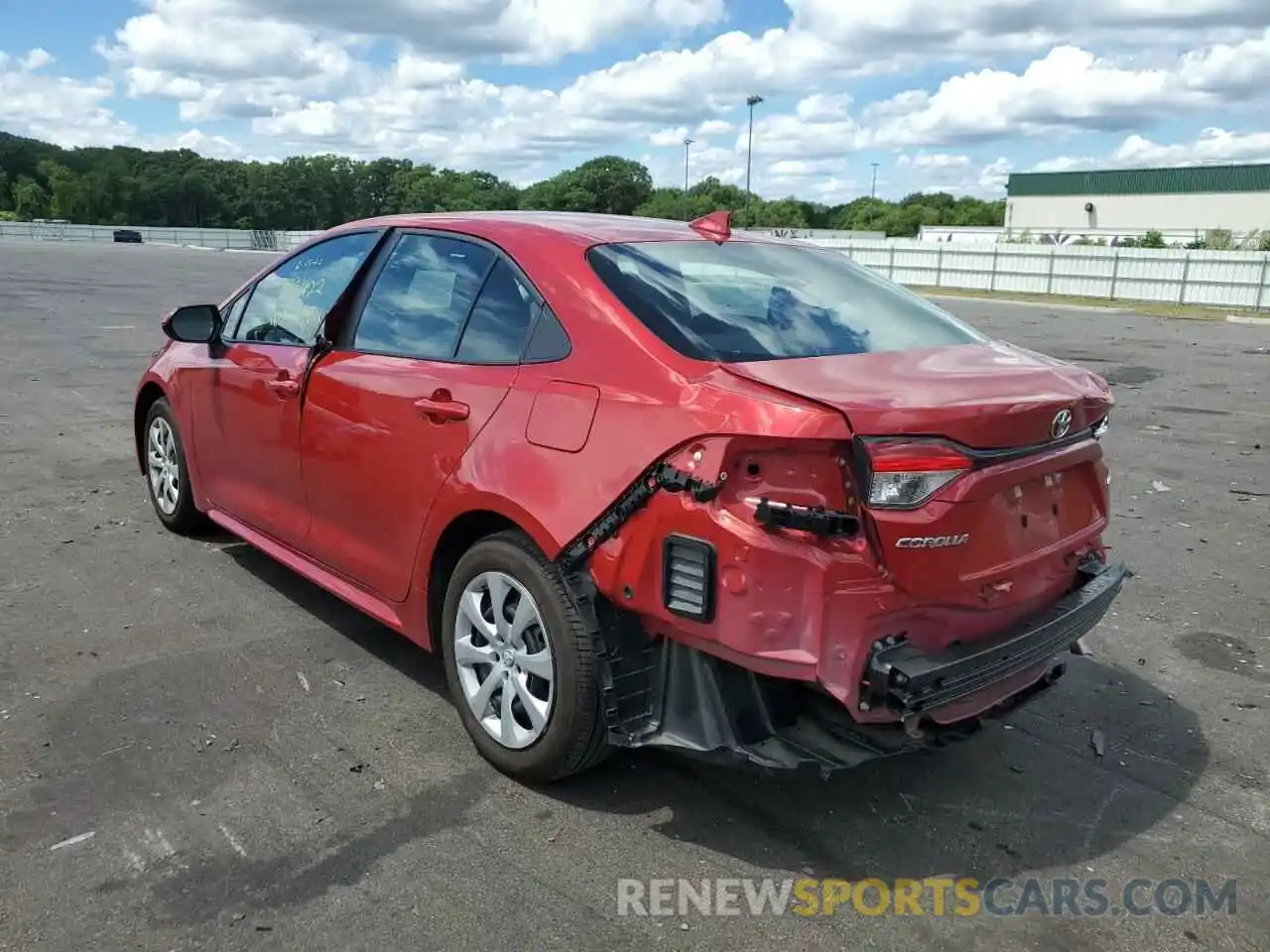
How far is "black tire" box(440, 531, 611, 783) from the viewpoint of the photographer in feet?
9.96

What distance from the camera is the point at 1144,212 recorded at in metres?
73.4

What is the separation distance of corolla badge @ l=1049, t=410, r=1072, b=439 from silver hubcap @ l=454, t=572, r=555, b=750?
1589mm

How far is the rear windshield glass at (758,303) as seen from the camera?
3.15 metres

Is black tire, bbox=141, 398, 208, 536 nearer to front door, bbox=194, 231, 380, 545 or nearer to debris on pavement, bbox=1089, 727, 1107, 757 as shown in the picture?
front door, bbox=194, 231, 380, 545

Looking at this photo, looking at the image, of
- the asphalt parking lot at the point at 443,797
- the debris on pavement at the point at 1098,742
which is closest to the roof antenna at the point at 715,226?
the asphalt parking lot at the point at 443,797

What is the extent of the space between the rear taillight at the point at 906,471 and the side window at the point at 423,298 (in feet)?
5.31

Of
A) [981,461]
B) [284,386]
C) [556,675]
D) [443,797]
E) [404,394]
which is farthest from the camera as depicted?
[284,386]

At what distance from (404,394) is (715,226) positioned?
132 centimetres

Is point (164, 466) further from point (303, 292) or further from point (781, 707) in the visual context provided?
point (781, 707)

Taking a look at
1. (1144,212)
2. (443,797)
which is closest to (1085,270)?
(443,797)

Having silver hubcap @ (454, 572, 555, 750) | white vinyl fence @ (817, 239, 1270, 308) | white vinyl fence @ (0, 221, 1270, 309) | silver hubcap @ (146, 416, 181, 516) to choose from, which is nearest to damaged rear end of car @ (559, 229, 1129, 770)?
silver hubcap @ (454, 572, 555, 750)

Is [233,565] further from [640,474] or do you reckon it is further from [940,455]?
[940,455]

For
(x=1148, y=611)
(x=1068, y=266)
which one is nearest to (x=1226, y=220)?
(x=1068, y=266)

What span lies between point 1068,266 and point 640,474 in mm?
34482
